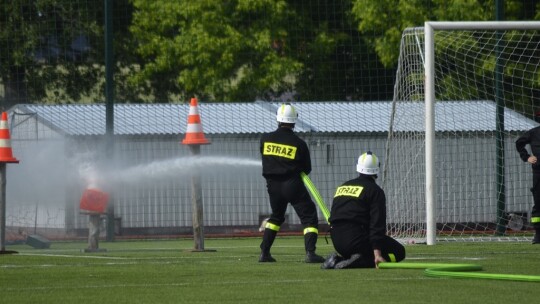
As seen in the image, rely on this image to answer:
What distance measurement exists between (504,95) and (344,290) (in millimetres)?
13109

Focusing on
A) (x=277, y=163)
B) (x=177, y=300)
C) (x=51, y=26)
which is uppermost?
(x=51, y=26)

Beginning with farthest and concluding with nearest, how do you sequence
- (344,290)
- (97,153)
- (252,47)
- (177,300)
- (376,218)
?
(252,47), (97,153), (376,218), (344,290), (177,300)

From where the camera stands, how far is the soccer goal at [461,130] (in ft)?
63.4

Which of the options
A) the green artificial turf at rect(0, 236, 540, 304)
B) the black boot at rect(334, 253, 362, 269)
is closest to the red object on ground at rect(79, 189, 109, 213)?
the green artificial turf at rect(0, 236, 540, 304)

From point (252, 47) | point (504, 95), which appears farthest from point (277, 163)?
point (252, 47)

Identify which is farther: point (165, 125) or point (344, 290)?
point (165, 125)

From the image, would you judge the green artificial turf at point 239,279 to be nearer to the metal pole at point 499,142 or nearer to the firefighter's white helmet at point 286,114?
the firefighter's white helmet at point 286,114

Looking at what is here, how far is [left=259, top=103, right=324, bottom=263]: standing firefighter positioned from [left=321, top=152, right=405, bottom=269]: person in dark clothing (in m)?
1.23

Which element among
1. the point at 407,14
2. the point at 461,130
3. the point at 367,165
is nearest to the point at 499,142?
the point at 461,130

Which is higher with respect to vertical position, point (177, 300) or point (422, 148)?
point (422, 148)

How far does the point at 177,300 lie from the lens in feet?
31.7

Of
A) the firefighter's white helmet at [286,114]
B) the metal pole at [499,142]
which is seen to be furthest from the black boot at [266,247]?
the metal pole at [499,142]

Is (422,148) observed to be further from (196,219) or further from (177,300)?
(177,300)

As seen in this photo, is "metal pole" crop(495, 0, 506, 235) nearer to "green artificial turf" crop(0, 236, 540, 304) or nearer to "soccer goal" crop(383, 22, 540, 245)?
"soccer goal" crop(383, 22, 540, 245)
